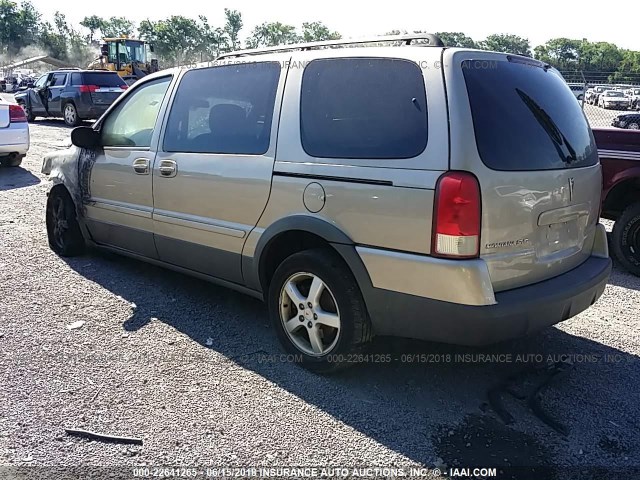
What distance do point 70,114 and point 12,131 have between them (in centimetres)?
827

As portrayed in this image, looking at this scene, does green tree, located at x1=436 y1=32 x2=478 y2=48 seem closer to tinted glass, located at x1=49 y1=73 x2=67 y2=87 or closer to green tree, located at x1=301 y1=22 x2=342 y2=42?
tinted glass, located at x1=49 y1=73 x2=67 y2=87

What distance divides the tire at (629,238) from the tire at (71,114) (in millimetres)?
16326

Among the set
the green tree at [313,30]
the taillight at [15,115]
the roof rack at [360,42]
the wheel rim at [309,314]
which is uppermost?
the green tree at [313,30]

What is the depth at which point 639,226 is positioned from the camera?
5477 mm

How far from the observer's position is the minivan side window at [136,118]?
178 inches

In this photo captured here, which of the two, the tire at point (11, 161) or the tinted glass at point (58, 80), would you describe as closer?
the tire at point (11, 161)

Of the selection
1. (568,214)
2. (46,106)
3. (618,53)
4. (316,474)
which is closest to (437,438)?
(316,474)

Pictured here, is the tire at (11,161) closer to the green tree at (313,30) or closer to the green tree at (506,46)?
the green tree at (506,46)

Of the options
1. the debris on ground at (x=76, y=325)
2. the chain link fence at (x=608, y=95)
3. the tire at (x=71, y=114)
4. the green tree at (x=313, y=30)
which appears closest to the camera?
the debris on ground at (x=76, y=325)

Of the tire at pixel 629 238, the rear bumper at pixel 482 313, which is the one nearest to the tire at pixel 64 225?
the rear bumper at pixel 482 313

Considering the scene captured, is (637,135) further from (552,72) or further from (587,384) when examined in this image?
(587,384)

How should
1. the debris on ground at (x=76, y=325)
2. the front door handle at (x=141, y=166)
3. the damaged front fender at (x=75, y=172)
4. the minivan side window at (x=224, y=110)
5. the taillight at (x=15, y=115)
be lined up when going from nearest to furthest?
the minivan side window at (x=224, y=110)
the debris on ground at (x=76, y=325)
the front door handle at (x=141, y=166)
the damaged front fender at (x=75, y=172)
the taillight at (x=15, y=115)

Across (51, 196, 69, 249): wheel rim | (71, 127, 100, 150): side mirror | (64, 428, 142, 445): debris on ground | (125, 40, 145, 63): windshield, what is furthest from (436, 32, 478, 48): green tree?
(125, 40, 145, 63): windshield

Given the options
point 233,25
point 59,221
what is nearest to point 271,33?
point 233,25
